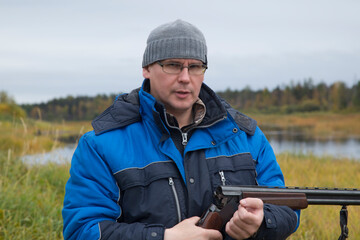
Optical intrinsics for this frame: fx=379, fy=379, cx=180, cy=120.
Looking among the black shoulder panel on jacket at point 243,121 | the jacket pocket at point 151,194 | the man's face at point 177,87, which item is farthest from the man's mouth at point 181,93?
the jacket pocket at point 151,194

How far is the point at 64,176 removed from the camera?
21.9 ft

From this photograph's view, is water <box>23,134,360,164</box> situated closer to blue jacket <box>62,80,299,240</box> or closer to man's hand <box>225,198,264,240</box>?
blue jacket <box>62,80,299,240</box>

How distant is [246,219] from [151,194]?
0.61 metres

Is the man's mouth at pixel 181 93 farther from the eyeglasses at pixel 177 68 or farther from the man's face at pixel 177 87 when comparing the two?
the eyeglasses at pixel 177 68

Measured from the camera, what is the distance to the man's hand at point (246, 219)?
2.25 meters

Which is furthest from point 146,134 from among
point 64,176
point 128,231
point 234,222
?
point 64,176

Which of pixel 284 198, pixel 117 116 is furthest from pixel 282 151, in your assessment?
pixel 117 116

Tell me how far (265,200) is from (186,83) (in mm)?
937

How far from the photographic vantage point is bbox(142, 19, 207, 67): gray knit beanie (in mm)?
2596

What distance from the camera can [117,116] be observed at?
102 inches

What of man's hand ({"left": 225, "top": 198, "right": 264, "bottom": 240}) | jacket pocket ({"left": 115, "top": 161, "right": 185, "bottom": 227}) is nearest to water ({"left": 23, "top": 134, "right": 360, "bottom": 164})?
jacket pocket ({"left": 115, "top": 161, "right": 185, "bottom": 227})

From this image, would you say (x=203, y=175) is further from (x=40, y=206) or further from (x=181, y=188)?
(x=40, y=206)

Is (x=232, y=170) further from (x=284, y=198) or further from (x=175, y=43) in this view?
(x=175, y=43)

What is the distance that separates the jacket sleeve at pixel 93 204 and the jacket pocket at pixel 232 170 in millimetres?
538
